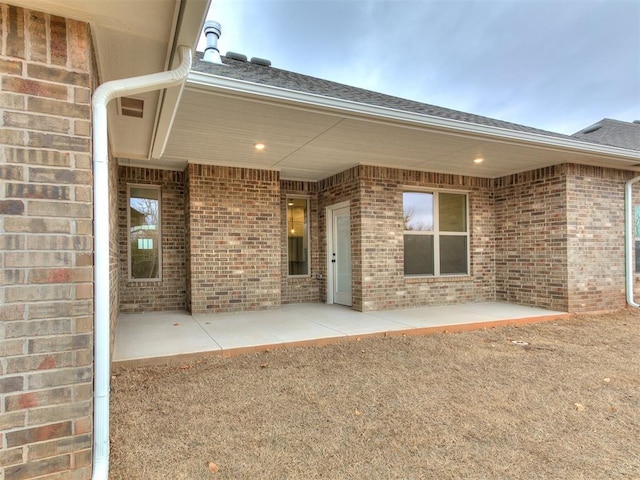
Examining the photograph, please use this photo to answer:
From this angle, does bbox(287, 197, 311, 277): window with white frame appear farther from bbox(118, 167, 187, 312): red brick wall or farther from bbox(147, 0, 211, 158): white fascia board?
bbox(147, 0, 211, 158): white fascia board

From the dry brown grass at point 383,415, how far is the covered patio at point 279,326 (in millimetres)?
256

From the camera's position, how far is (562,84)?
22.4 m

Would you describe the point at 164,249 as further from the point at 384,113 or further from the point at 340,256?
the point at 384,113

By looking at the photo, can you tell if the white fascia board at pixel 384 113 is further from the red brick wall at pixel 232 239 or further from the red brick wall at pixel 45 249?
the red brick wall at pixel 232 239

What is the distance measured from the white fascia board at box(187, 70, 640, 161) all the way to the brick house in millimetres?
20

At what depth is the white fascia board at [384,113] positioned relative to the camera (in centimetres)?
324

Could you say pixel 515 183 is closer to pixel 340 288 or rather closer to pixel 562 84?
pixel 340 288

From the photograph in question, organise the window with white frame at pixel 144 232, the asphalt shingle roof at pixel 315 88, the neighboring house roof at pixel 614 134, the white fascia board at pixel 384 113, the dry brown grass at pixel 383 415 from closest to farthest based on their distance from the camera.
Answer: the dry brown grass at pixel 383 415, the white fascia board at pixel 384 113, the asphalt shingle roof at pixel 315 88, the window with white frame at pixel 144 232, the neighboring house roof at pixel 614 134

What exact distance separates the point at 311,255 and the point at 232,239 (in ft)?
6.53

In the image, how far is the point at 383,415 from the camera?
2.63 metres

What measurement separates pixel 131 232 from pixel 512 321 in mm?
6714

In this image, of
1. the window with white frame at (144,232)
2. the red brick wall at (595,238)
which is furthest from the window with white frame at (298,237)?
the red brick wall at (595,238)

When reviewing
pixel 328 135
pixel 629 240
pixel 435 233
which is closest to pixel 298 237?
pixel 435 233

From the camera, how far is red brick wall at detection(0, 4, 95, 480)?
5.36ft
